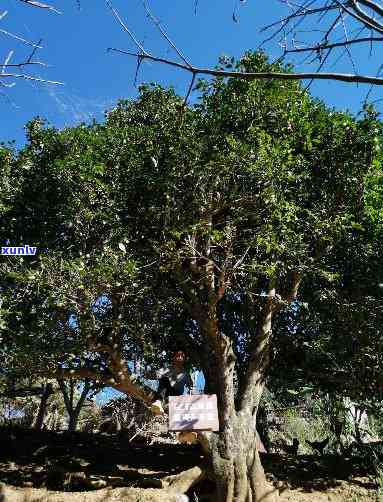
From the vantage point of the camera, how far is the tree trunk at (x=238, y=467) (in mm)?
8328

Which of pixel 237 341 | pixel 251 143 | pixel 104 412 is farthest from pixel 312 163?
pixel 104 412

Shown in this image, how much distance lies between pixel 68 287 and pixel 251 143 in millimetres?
4808

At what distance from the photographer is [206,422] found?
273 inches

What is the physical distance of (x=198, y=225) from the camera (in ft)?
27.8

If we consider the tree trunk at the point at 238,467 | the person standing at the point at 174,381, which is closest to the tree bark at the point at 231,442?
the tree trunk at the point at 238,467

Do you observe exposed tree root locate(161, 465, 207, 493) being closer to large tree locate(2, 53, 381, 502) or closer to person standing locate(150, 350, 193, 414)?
large tree locate(2, 53, 381, 502)

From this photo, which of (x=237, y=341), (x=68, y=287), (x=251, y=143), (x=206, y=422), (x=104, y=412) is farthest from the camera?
(x=104, y=412)

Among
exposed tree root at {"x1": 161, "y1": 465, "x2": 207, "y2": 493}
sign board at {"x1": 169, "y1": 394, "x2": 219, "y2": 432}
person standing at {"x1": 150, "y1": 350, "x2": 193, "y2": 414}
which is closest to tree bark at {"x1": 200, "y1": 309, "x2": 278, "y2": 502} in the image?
exposed tree root at {"x1": 161, "y1": 465, "x2": 207, "y2": 493}

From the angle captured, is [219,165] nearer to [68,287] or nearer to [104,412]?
[68,287]

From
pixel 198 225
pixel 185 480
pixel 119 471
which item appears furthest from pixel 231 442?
pixel 198 225

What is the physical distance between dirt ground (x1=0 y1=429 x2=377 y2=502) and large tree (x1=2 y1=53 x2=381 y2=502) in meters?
1.60

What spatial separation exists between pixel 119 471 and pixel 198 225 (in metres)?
6.03

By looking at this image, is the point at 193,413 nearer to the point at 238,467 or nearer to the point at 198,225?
the point at 238,467

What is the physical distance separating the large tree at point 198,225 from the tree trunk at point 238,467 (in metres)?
0.02
